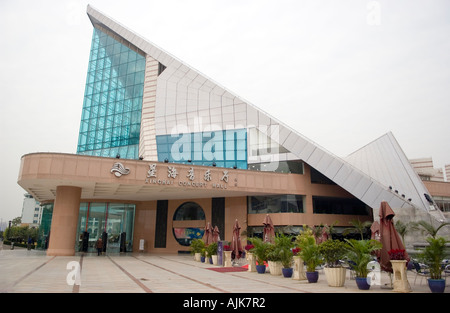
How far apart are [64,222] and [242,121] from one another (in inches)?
695

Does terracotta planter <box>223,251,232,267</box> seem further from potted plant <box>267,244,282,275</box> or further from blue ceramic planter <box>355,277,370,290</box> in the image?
blue ceramic planter <box>355,277,370,290</box>

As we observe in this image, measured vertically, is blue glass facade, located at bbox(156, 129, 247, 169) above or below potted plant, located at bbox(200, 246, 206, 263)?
above

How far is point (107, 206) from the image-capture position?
98.6 feet

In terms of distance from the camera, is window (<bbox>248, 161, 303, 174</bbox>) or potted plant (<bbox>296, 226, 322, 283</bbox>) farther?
window (<bbox>248, 161, 303, 174</bbox>)

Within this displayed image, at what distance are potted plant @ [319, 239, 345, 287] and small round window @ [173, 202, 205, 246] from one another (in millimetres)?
20857

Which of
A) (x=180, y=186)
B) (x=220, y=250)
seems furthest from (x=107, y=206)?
(x=220, y=250)

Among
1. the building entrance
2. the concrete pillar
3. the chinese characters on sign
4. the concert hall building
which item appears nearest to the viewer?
the concrete pillar

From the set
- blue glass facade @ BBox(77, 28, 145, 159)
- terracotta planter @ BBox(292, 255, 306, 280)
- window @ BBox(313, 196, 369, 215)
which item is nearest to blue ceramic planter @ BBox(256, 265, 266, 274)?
terracotta planter @ BBox(292, 255, 306, 280)

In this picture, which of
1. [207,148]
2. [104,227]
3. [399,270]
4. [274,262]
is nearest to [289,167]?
[207,148]

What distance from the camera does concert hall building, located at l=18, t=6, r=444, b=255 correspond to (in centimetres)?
2253

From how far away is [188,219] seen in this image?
101 ft

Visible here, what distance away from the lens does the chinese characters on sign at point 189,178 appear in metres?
22.8

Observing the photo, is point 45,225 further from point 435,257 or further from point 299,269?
point 435,257
